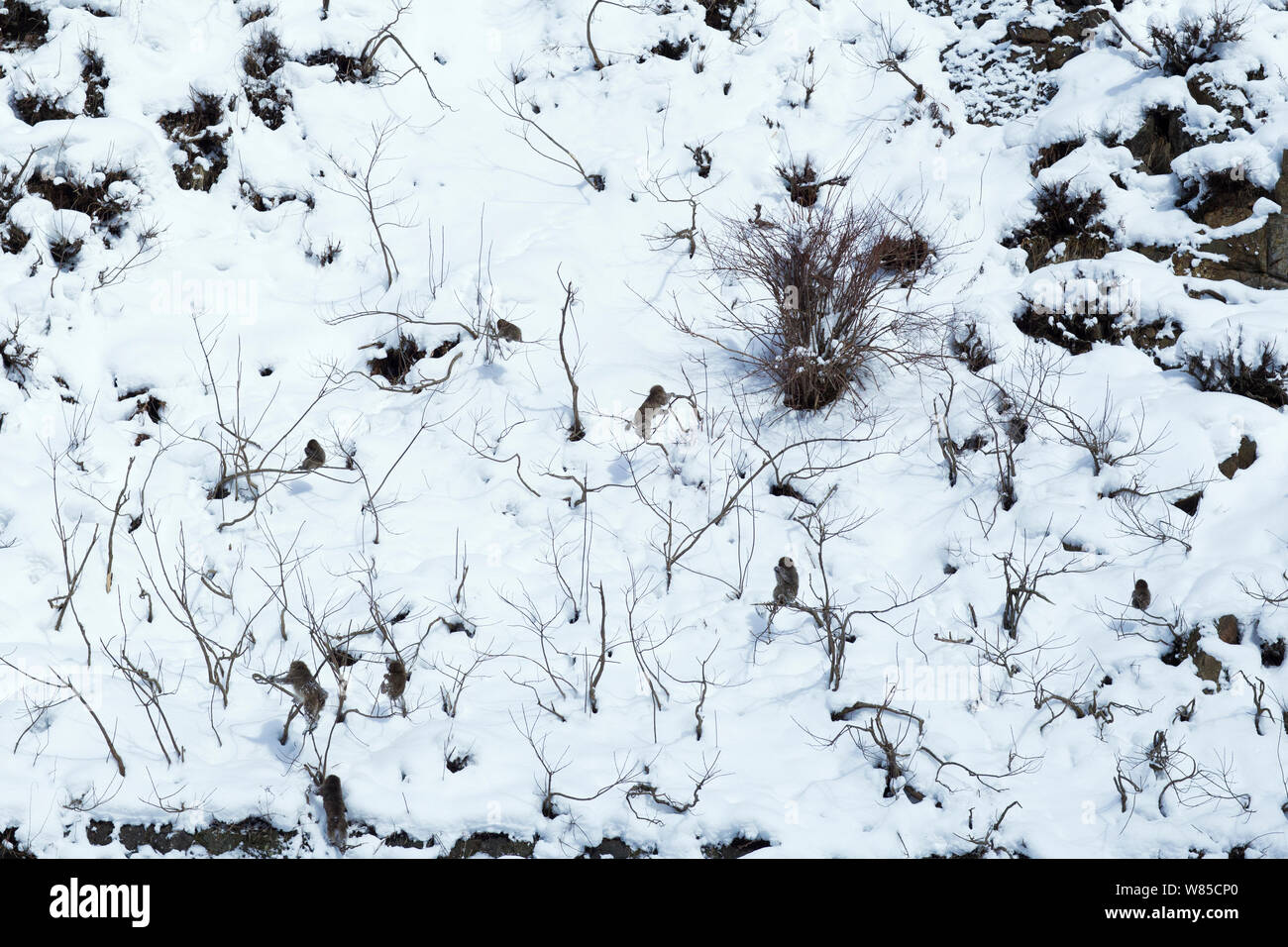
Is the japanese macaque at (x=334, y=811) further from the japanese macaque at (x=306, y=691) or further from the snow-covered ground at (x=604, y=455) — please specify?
the japanese macaque at (x=306, y=691)

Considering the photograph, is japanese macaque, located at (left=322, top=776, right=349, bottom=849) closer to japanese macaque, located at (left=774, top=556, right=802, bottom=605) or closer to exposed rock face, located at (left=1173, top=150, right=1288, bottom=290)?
japanese macaque, located at (left=774, top=556, right=802, bottom=605)

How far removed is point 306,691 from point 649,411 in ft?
8.01

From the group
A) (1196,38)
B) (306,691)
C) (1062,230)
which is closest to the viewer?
(306,691)

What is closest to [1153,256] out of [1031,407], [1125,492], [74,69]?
[1031,407]

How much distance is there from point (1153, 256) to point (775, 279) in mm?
2616

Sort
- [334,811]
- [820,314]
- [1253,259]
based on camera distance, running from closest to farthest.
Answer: [334,811] → [820,314] → [1253,259]

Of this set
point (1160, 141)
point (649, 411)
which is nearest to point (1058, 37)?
point (1160, 141)

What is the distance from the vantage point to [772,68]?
7773 millimetres

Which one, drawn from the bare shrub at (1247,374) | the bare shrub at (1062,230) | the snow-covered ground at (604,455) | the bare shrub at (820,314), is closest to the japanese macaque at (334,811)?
the snow-covered ground at (604,455)

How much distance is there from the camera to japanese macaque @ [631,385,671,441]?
5.52m

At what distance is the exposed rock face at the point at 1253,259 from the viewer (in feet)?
20.1

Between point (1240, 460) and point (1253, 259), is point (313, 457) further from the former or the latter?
point (1253, 259)

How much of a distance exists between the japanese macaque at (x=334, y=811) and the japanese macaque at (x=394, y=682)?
1.71ft

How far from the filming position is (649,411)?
5.58 metres
